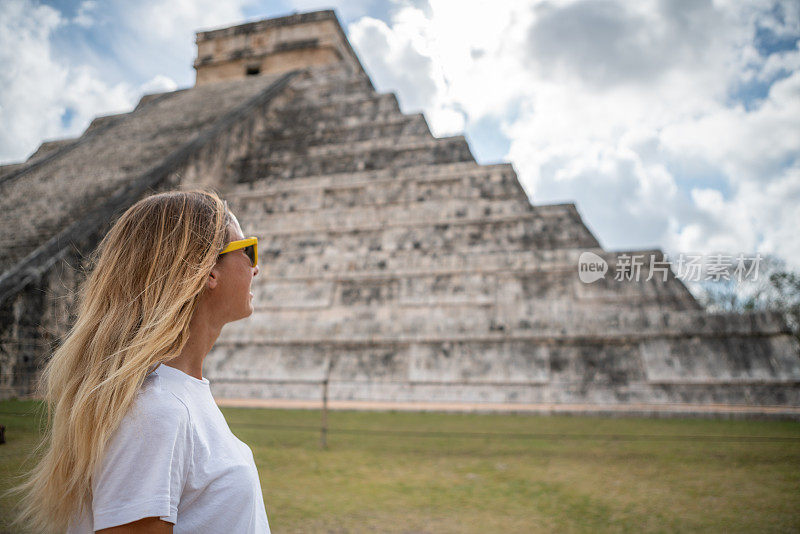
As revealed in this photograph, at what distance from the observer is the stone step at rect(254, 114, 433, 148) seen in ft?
34.9

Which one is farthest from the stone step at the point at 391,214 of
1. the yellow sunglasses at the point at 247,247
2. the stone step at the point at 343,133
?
the yellow sunglasses at the point at 247,247

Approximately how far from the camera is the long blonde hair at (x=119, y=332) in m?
0.94

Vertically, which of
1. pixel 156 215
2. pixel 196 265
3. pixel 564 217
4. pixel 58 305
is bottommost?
pixel 196 265

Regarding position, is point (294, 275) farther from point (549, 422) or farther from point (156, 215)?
point (156, 215)

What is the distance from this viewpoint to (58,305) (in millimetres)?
6309

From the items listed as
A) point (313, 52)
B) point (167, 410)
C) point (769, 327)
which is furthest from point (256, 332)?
A: point (313, 52)

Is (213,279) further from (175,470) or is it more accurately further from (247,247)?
(175,470)

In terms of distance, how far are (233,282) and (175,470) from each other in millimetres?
418

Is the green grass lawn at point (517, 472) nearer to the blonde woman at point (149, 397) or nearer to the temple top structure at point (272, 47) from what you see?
the blonde woman at point (149, 397)

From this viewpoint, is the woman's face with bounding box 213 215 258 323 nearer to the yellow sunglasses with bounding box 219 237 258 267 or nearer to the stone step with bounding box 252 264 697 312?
the yellow sunglasses with bounding box 219 237 258 267

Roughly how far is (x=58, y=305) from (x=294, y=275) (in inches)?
119

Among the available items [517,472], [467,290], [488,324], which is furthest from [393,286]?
[517,472]

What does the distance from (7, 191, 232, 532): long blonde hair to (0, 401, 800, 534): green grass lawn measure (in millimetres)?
1089

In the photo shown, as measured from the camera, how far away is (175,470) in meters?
0.91
